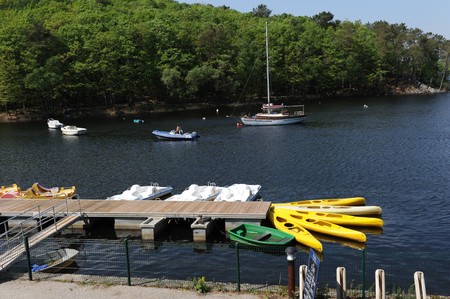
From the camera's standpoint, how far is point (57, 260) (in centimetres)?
1934

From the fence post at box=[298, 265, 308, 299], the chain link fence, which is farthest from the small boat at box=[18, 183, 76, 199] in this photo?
the fence post at box=[298, 265, 308, 299]

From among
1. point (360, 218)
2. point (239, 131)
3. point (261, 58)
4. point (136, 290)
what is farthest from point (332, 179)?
point (261, 58)

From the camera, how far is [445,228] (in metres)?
24.3

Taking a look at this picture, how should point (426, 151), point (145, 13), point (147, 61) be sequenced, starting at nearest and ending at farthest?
point (426, 151) < point (147, 61) < point (145, 13)

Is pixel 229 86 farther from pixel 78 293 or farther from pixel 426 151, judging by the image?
pixel 78 293

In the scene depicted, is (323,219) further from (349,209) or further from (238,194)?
(238,194)

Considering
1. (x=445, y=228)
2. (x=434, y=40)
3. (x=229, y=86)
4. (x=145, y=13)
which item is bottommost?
(x=445, y=228)

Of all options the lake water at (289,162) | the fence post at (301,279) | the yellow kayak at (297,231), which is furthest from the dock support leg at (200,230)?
the fence post at (301,279)

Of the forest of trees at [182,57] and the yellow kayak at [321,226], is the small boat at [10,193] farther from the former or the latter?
the forest of trees at [182,57]

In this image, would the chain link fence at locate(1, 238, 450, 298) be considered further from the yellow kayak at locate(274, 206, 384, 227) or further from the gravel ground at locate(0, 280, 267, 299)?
the yellow kayak at locate(274, 206, 384, 227)

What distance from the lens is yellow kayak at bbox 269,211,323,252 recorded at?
21469 mm

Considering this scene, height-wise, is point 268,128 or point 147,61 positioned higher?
point 147,61

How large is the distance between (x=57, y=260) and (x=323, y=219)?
1362 centimetres

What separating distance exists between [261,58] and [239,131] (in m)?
54.2
